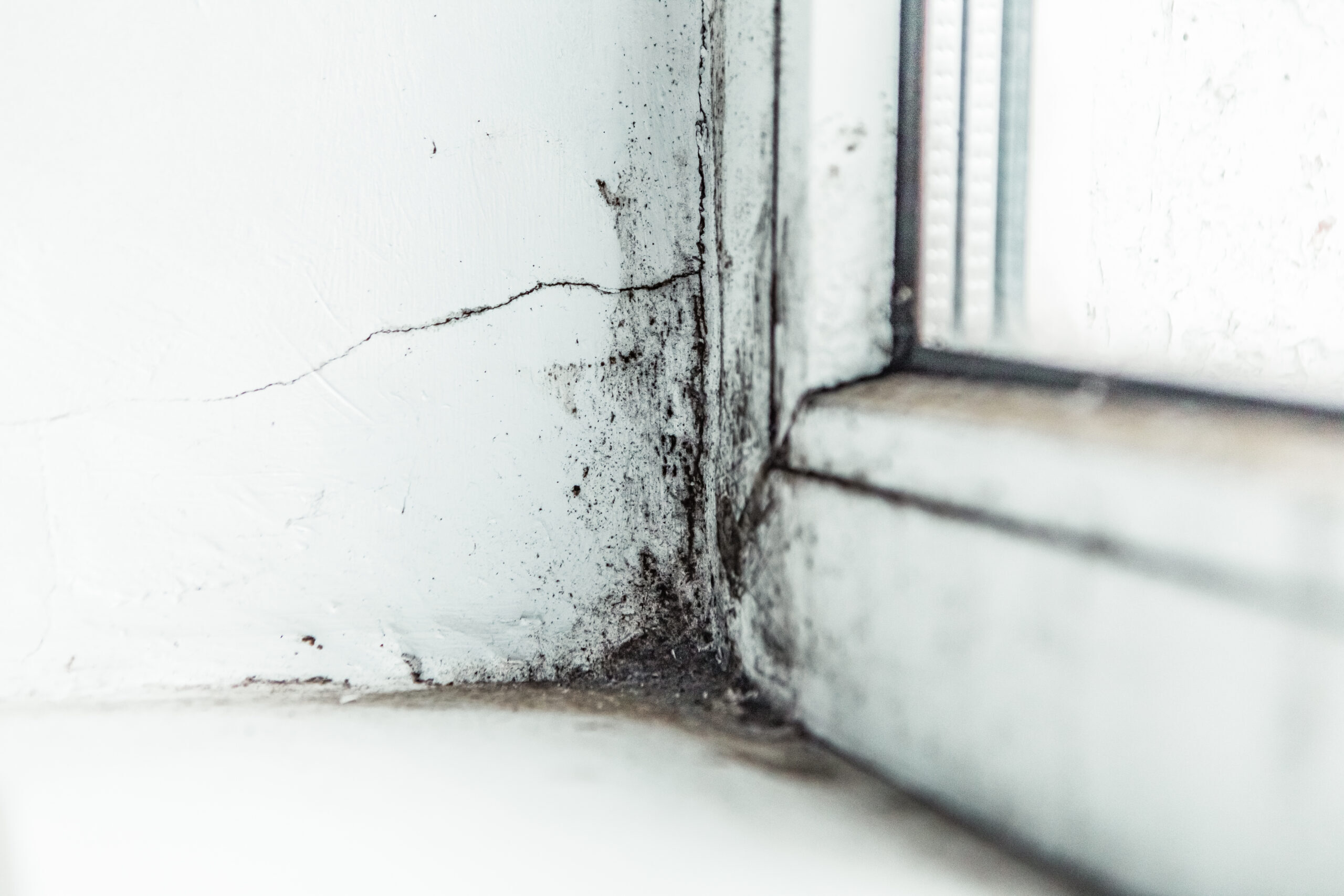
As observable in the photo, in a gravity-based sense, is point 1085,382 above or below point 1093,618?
above

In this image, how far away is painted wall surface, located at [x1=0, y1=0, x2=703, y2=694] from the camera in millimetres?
964

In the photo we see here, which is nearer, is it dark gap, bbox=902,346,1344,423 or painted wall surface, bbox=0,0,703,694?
dark gap, bbox=902,346,1344,423

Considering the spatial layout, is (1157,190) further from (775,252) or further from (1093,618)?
(1093,618)

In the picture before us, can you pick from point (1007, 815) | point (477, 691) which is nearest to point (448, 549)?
point (477, 691)

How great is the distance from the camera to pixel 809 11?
2.79 feet

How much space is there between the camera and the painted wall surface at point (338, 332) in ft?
3.16

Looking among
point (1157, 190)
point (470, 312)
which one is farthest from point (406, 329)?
point (1157, 190)

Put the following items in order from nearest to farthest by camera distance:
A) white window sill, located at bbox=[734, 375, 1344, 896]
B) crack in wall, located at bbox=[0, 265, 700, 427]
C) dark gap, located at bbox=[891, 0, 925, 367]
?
white window sill, located at bbox=[734, 375, 1344, 896] → dark gap, located at bbox=[891, 0, 925, 367] → crack in wall, located at bbox=[0, 265, 700, 427]

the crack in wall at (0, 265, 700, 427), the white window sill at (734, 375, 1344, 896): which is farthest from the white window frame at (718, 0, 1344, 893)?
the crack in wall at (0, 265, 700, 427)

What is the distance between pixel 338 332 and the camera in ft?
3.31

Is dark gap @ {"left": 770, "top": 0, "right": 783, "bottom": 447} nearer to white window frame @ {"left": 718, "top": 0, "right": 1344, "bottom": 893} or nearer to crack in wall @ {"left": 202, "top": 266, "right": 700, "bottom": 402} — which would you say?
white window frame @ {"left": 718, "top": 0, "right": 1344, "bottom": 893}

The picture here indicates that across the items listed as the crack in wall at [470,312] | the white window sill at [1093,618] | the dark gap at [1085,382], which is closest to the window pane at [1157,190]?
the dark gap at [1085,382]

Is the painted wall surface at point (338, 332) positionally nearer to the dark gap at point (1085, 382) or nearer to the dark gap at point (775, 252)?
the dark gap at point (775, 252)

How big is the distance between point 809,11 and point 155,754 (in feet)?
2.92
